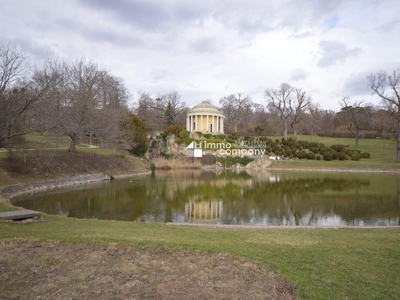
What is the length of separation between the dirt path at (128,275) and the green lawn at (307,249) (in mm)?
462

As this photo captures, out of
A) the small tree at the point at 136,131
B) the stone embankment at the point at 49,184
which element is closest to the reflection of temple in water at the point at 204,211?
the stone embankment at the point at 49,184

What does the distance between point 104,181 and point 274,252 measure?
2046 centimetres

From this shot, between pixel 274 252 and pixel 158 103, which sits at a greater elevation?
pixel 158 103

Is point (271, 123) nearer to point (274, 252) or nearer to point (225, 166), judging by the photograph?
point (225, 166)

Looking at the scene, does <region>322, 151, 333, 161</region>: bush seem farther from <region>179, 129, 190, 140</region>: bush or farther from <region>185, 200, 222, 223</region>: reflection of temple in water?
<region>185, 200, 222, 223</region>: reflection of temple in water

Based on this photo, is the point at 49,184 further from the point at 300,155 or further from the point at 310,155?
the point at 310,155

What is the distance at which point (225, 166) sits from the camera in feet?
125

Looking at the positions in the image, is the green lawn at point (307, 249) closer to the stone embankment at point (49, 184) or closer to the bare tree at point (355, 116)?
the stone embankment at point (49, 184)

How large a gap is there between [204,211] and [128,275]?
351 inches

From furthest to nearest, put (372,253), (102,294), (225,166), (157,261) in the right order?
(225,166) → (372,253) → (157,261) → (102,294)

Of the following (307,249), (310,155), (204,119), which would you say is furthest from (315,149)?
(307,249)

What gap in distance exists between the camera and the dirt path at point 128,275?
155 inches

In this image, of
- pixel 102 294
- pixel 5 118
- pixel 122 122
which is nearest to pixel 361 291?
pixel 102 294

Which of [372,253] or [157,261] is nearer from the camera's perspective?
[157,261]
